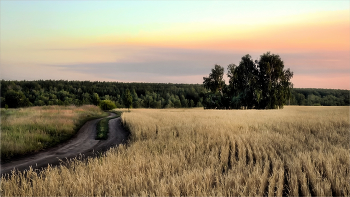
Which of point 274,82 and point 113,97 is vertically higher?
point 274,82

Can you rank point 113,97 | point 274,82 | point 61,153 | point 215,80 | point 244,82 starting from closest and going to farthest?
point 61,153 → point 274,82 → point 244,82 → point 215,80 → point 113,97

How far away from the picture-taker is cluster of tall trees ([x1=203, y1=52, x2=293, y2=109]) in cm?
5925

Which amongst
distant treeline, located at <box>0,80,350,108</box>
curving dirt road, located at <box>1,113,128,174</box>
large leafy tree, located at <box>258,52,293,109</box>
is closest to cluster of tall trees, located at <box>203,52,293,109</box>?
large leafy tree, located at <box>258,52,293,109</box>

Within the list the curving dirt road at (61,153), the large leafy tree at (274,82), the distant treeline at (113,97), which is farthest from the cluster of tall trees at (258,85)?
the curving dirt road at (61,153)

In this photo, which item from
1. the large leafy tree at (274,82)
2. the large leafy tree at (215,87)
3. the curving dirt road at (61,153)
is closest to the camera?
the curving dirt road at (61,153)

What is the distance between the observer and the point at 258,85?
61375mm

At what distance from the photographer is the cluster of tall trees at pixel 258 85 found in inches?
2333

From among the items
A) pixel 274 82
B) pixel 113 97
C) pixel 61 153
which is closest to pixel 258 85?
pixel 274 82

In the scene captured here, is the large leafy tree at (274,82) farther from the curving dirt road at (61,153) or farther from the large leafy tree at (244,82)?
the curving dirt road at (61,153)

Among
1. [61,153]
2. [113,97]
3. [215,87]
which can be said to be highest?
[215,87]

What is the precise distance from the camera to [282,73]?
59719 millimetres

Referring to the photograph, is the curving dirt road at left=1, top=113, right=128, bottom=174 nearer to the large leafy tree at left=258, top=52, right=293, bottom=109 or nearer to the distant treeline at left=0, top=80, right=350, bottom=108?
the large leafy tree at left=258, top=52, right=293, bottom=109

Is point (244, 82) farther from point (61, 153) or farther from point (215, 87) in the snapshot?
point (61, 153)

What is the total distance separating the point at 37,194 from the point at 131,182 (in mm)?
Answer: 2544
